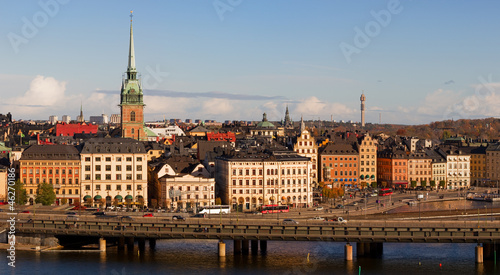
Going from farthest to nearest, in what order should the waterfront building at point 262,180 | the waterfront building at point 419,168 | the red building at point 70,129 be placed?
1. the red building at point 70,129
2. the waterfront building at point 419,168
3. the waterfront building at point 262,180

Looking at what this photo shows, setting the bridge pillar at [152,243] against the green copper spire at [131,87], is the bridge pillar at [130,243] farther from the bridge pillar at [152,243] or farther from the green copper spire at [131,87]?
the green copper spire at [131,87]

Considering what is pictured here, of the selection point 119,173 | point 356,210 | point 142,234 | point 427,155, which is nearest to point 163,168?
point 119,173

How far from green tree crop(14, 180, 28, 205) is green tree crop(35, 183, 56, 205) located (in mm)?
1489

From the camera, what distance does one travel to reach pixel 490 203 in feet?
377

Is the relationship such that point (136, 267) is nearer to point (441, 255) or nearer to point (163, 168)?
point (441, 255)

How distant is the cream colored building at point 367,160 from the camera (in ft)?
427

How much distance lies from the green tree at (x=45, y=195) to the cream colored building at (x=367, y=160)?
5078cm

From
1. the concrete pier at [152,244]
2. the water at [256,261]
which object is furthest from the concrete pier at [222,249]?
the concrete pier at [152,244]

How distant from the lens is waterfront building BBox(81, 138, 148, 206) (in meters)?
99.9

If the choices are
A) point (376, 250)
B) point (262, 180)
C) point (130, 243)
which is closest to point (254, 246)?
point (376, 250)

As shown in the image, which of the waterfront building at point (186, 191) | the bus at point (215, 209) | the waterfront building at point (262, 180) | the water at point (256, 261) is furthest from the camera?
the waterfront building at point (262, 180)

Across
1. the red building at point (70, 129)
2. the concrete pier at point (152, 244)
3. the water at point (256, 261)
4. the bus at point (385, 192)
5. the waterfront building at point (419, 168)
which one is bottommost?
the water at point (256, 261)

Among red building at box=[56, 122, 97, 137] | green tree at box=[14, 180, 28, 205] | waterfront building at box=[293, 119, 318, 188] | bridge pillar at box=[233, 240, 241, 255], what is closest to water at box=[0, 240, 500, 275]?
bridge pillar at box=[233, 240, 241, 255]

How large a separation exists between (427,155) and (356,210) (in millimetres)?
39769
